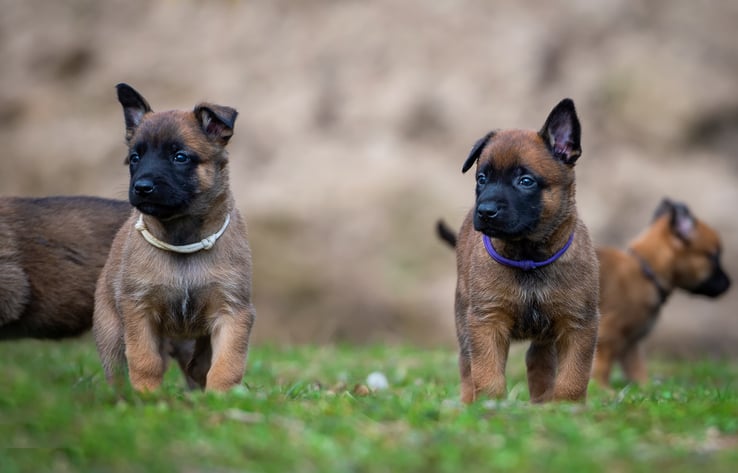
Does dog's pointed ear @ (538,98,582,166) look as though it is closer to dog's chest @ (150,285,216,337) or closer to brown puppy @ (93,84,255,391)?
brown puppy @ (93,84,255,391)

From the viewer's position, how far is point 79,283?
277 inches

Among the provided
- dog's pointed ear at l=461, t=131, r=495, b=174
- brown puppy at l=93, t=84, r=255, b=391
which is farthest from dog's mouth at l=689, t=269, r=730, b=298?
brown puppy at l=93, t=84, r=255, b=391

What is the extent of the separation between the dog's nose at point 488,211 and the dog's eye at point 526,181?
29cm

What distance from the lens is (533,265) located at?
5.79 metres

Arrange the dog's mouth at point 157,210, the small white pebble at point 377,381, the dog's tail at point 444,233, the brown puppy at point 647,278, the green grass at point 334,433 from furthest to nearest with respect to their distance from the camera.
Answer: the brown puppy at point 647,278
the dog's tail at point 444,233
the small white pebble at point 377,381
the dog's mouth at point 157,210
the green grass at point 334,433

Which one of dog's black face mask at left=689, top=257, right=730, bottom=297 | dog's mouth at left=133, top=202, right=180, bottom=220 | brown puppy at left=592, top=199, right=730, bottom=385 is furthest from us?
dog's black face mask at left=689, top=257, right=730, bottom=297

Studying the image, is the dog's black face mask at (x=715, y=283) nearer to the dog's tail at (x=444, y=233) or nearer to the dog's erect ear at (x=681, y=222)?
the dog's erect ear at (x=681, y=222)

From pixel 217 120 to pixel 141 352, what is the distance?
1430 mm

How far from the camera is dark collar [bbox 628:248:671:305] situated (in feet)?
31.5

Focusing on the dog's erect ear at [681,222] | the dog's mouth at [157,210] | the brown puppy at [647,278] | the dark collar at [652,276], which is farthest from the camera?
the dog's erect ear at [681,222]

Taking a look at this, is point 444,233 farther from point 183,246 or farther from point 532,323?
point 183,246

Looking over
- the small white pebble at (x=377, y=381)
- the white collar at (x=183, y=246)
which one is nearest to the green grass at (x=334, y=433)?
the white collar at (x=183, y=246)

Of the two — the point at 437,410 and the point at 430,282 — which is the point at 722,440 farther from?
the point at 430,282

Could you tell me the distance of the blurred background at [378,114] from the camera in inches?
508
